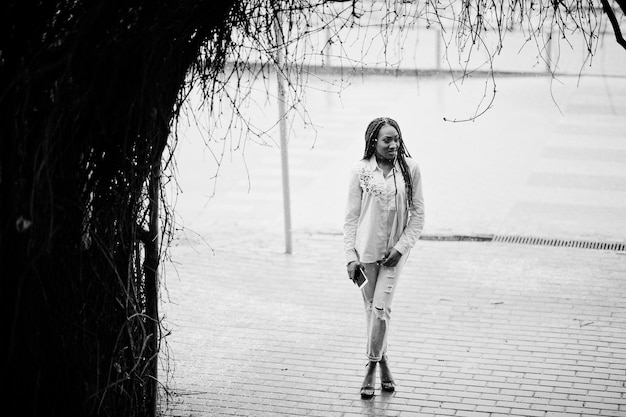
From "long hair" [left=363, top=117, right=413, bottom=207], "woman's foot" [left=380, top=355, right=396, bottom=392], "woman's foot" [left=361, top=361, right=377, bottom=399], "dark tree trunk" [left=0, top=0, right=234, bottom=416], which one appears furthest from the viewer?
"woman's foot" [left=380, top=355, right=396, bottom=392]

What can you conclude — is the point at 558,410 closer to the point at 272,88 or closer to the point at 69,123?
the point at 69,123

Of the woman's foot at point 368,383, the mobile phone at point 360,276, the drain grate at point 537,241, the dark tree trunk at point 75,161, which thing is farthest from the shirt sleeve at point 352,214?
the drain grate at point 537,241

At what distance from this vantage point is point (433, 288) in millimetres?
9703

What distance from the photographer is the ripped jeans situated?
22.4ft

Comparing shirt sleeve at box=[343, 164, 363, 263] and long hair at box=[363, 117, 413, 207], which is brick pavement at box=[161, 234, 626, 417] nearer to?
shirt sleeve at box=[343, 164, 363, 263]

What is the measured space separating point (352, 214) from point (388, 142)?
0.61 meters

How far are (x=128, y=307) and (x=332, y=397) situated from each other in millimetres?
2056

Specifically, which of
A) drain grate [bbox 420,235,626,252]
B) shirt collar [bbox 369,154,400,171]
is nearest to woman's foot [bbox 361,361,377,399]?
shirt collar [bbox 369,154,400,171]

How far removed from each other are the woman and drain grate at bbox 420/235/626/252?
446 centimetres

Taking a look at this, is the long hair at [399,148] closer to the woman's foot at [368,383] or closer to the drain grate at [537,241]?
the woman's foot at [368,383]

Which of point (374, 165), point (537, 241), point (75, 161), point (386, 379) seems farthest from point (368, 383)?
point (537, 241)

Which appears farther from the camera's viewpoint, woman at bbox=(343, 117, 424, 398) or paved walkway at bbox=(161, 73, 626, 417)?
paved walkway at bbox=(161, 73, 626, 417)

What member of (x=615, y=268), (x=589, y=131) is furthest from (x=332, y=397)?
(x=589, y=131)

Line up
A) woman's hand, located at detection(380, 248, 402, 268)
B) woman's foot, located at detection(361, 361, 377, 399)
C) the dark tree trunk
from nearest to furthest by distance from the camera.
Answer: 1. the dark tree trunk
2. woman's hand, located at detection(380, 248, 402, 268)
3. woman's foot, located at detection(361, 361, 377, 399)
